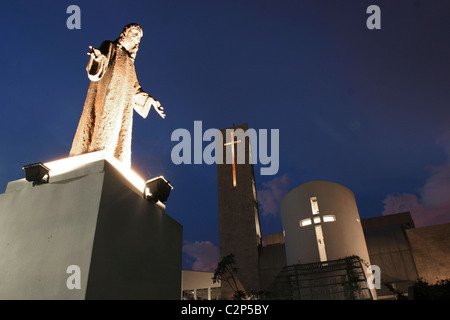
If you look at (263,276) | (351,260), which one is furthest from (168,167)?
(351,260)

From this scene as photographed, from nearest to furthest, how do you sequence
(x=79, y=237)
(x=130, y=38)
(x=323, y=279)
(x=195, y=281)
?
1. (x=79, y=237)
2. (x=130, y=38)
3. (x=323, y=279)
4. (x=195, y=281)

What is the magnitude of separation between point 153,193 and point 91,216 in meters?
1.04

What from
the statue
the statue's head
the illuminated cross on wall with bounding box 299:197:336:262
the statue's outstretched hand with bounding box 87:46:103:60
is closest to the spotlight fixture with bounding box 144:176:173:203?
the statue

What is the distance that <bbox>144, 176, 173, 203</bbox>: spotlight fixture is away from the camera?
3.47 meters

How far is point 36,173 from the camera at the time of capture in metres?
2.85

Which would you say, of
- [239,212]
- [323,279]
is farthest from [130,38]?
[239,212]

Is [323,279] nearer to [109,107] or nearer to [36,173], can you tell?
[109,107]

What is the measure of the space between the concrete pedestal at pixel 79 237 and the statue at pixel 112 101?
1.70ft

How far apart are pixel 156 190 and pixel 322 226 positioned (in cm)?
1314

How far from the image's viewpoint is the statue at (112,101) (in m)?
3.45

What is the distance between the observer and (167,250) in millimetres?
3621

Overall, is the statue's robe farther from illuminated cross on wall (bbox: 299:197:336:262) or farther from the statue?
illuminated cross on wall (bbox: 299:197:336:262)

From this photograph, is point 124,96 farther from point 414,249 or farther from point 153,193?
point 414,249

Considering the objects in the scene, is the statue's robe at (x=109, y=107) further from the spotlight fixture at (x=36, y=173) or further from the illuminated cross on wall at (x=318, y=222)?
the illuminated cross on wall at (x=318, y=222)
